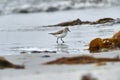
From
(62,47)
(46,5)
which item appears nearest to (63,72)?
(62,47)

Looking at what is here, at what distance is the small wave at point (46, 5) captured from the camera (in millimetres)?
28328

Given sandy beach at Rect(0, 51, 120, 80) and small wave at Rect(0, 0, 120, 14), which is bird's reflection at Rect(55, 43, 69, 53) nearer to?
sandy beach at Rect(0, 51, 120, 80)

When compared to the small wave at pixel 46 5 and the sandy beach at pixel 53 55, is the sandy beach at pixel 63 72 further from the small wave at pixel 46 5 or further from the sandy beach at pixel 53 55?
the small wave at pixel 46 5

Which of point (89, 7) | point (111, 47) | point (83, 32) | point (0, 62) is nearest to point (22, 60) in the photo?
point (0, 62)

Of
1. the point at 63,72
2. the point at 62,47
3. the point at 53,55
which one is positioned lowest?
the point at 62,47

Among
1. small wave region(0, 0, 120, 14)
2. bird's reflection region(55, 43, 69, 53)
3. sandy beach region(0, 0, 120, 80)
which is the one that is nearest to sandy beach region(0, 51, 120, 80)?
sandy beach region(0, 0, 120, 80)

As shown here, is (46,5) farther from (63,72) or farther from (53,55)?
(63,72)

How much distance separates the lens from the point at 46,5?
1164 inches

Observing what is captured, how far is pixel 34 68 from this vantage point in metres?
6.40

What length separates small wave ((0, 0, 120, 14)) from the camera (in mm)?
28328

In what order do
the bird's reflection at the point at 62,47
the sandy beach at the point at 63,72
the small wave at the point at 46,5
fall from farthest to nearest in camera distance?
the small wave at the point at 46,5
the bird's reflection at the point at 62,47
the sandy beach at the point at 63,72

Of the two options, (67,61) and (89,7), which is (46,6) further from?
(67,61)

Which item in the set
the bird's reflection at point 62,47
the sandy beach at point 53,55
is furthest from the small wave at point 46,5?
the bird's reflection at point 62,47

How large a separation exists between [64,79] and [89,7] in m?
23.2
